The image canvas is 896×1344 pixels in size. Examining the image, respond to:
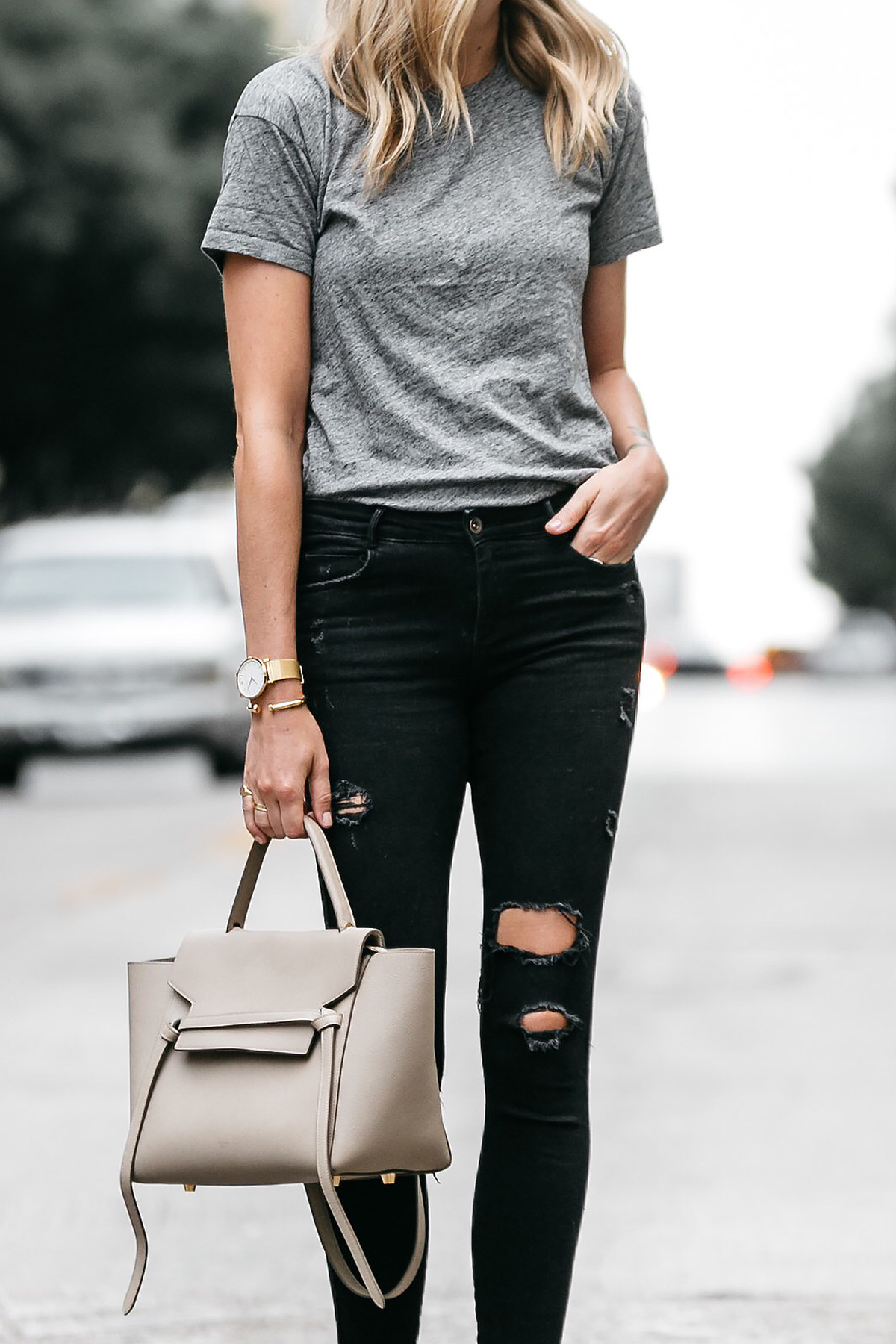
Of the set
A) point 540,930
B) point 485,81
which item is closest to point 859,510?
point 485,81

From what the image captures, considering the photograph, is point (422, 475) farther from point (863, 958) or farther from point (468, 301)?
point (863, 958)

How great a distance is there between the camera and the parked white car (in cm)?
1378

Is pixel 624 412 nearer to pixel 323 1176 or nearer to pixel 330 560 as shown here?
pixel 330 560

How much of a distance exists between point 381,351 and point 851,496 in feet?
229

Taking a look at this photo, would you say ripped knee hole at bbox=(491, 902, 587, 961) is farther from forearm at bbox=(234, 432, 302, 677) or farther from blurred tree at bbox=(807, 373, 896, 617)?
blurred tree at bbox=(807, 373, 896, 617)

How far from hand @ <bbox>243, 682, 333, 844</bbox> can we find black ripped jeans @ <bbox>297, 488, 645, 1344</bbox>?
32 mm

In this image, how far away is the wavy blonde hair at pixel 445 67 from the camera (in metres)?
2.40

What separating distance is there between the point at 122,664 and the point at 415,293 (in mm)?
11598

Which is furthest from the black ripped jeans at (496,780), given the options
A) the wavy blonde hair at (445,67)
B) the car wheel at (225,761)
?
the car wheel at (225,761)

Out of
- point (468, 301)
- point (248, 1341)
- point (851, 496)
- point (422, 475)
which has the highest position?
point (468, 301)

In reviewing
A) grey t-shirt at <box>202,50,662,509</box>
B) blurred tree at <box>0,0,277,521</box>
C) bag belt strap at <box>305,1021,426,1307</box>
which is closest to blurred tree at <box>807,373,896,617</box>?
blurred tree at <box>0,0,277,521</box>

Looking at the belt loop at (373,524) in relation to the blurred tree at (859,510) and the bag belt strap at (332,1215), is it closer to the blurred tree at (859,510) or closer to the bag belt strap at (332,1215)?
the bag belt strap at (332,1215)

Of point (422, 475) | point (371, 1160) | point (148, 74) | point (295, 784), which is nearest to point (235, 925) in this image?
point (295, 784)

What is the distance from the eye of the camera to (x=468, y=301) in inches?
95.0
